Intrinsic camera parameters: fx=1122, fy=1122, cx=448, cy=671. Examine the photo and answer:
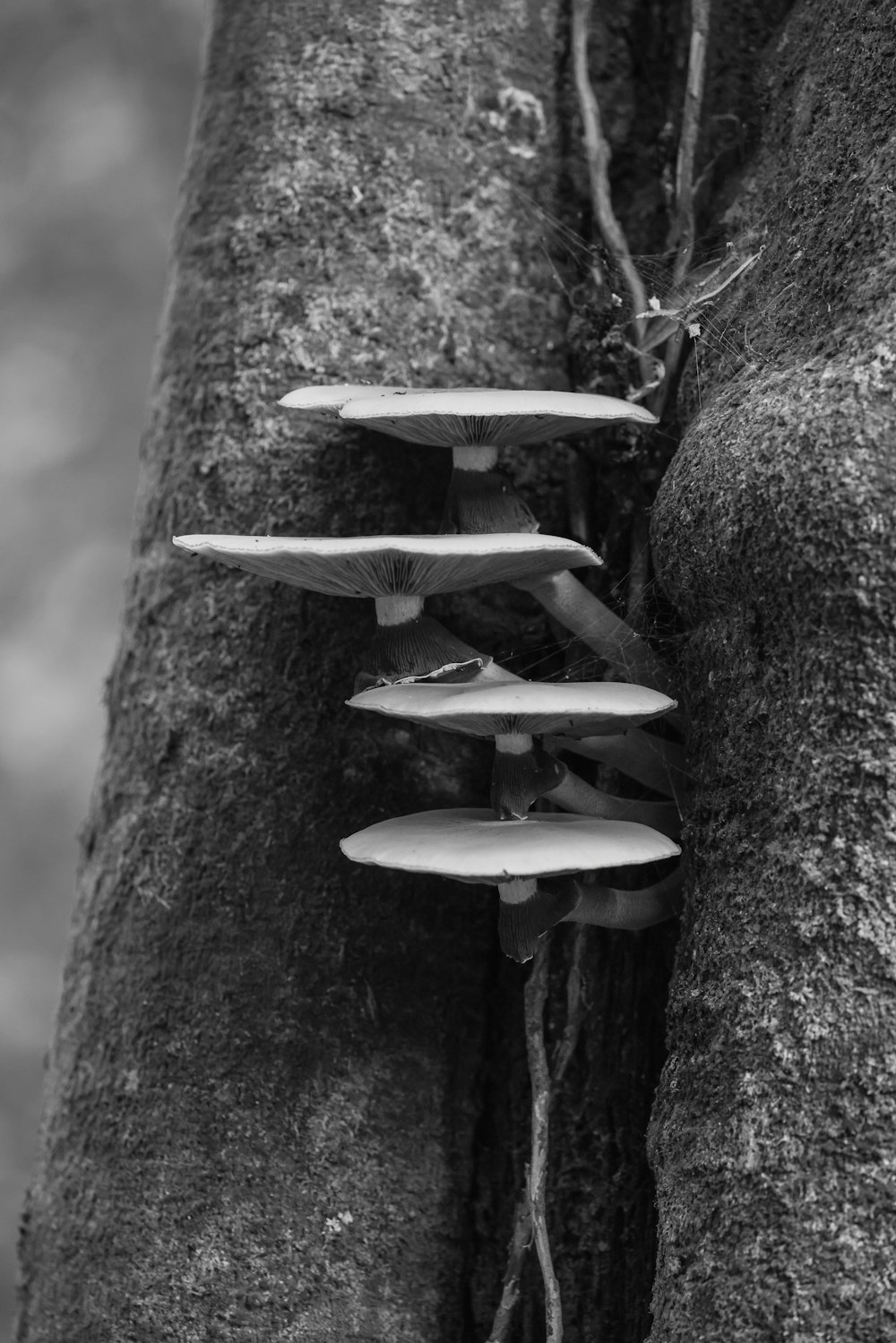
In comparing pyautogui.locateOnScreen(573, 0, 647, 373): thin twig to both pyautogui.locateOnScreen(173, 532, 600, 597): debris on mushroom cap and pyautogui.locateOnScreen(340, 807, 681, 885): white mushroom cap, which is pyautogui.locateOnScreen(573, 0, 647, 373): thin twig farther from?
pyautogui.locateOnScreen(340, 807, 681, 885): white mushroom cap

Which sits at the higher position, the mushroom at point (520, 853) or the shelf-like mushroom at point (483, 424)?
the shelf-like mushroom at point (483, 424)

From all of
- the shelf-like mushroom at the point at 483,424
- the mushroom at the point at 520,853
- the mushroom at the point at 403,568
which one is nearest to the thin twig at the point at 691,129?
the shelf-like mushroom at the point at 483,424

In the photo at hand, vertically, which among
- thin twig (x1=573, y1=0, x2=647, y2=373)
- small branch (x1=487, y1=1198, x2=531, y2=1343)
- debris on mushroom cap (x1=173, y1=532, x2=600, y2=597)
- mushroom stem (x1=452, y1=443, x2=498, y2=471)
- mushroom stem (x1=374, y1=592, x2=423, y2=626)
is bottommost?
small branch (x1=487, y1=1198, x2=531, y2=1343)

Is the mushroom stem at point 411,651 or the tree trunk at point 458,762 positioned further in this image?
the mushroom stem at point 411,651

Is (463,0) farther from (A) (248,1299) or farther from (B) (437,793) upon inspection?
(A) (248,1299)

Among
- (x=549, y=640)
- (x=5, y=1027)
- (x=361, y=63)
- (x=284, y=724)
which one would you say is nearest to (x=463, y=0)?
(x=361, y=63)

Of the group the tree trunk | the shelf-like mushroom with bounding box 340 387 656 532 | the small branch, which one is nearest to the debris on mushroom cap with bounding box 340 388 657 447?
the shelf-like mushroom with bounding box 340 387 656 532

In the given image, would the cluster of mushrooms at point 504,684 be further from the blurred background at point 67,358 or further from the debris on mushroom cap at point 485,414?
the blurred background at point 67,358

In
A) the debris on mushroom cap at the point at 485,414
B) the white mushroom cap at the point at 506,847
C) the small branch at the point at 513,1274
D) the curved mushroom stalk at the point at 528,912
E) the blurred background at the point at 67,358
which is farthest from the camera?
→ the blurred background at the point at 67,358
